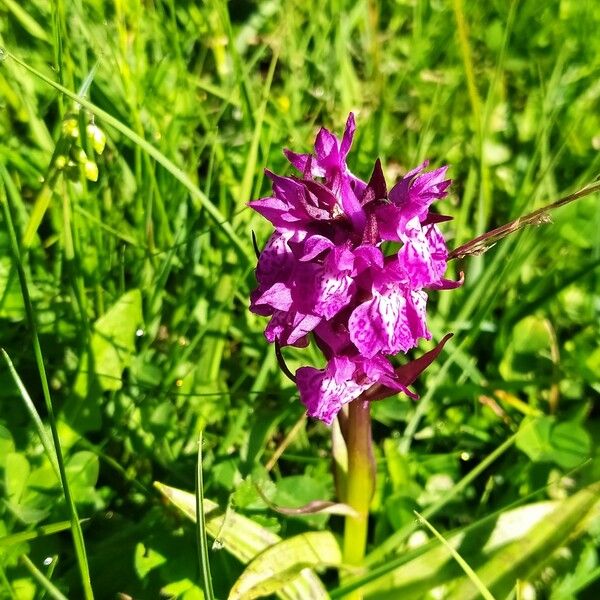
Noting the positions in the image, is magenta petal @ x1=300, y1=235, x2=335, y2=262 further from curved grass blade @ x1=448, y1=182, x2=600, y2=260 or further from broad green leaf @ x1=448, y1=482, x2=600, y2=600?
broad green leaf @ x1=448, y1=482, x2=600, y2=600

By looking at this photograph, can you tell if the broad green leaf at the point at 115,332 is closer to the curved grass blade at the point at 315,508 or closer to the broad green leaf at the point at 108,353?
the broad green leaf at the point at 108,353

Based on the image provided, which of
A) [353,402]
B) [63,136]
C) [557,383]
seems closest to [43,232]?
[63,136]

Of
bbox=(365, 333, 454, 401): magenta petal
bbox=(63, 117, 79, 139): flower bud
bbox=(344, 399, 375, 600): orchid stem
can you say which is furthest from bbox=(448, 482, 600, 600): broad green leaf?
bbox=(63, 117, 79, 139): flower bud

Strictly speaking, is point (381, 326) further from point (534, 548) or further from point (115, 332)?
point (115, 332)

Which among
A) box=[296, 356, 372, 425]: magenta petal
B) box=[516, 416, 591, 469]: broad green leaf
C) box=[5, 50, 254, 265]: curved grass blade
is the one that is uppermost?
box=[5, 50, 254, 265]: curved grass blade

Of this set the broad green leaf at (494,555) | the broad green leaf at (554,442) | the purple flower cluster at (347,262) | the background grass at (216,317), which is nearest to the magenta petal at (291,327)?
the purple flower cluster at (347,262)

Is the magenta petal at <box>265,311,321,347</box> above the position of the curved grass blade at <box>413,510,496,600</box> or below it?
above

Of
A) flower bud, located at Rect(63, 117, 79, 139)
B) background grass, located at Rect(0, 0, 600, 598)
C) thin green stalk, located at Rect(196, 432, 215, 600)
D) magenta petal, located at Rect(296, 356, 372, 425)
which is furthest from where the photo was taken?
background grass, located at Rect(0, 0, 600, 598)

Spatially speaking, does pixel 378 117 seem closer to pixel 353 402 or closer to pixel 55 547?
pixel 353 402
